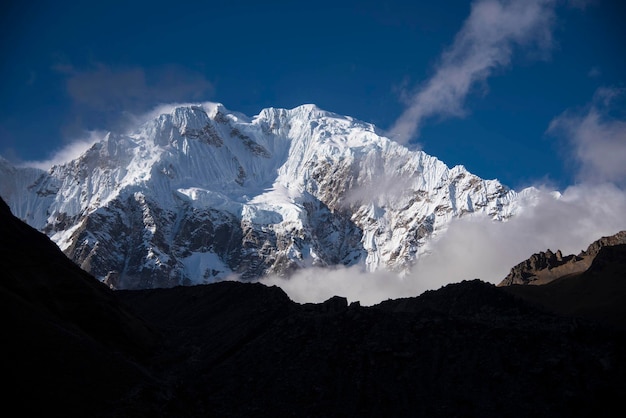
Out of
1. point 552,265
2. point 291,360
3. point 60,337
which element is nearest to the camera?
point 60,337

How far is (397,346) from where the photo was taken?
59.5m

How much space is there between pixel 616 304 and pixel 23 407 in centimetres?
8281

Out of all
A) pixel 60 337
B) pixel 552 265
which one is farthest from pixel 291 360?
pixel 552 265

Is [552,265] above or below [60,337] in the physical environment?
above

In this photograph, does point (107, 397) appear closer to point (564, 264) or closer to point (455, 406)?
point (455, 406)

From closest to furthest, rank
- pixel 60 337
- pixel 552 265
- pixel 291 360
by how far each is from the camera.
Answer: pixel 60 337 < pixel 291 360 < pixel 552 265

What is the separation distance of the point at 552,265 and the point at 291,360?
345 feet

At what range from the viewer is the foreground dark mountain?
163ft

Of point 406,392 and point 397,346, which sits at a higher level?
point 397,346

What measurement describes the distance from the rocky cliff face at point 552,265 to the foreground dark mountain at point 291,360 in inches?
2907

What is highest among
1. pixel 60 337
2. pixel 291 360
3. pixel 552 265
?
pixel 552 265

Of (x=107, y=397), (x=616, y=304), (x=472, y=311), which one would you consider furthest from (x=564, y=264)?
(x=107, y=397)

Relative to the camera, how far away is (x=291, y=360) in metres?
60.9

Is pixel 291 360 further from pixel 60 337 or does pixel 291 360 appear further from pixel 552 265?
pixel 552 265
